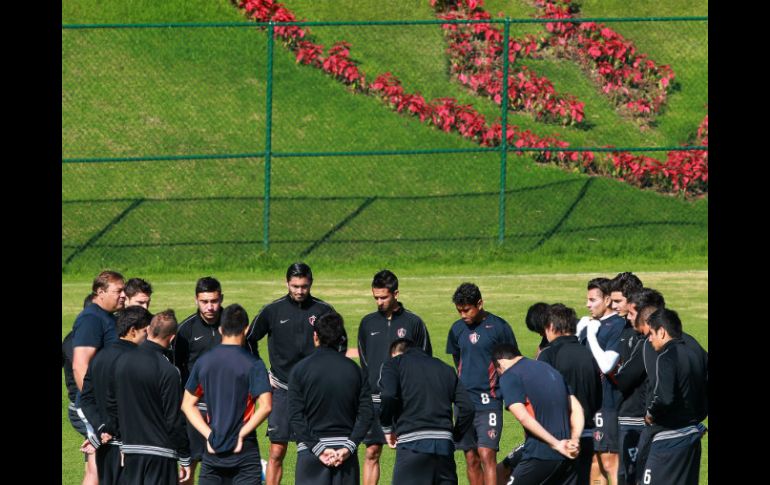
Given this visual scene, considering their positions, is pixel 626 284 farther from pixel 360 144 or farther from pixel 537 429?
pixel 360 144

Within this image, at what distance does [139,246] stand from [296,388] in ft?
51.7

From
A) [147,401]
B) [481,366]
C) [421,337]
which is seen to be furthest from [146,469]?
[481,366]

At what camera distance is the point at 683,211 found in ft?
90.4

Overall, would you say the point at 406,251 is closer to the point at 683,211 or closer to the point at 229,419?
the point at 683,211

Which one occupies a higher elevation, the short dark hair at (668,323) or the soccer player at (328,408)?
the short dark hair at (668,323)

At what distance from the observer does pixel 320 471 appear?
11.2 m

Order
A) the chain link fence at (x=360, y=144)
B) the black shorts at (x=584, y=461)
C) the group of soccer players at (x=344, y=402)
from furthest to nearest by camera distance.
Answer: the chain link fence at (x=360, y=144), the black shorts at (x=584, y=461), the group of soccer players at (x=344, y=402)

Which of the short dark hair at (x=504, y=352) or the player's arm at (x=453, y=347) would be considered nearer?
the short dark hair at (x=504, y=352)

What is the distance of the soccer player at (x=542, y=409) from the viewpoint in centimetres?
1119

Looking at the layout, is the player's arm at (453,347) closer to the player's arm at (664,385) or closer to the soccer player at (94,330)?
the player's arm at (664,385)

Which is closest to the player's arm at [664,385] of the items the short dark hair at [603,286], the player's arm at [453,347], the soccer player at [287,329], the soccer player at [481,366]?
the short dark hair at [603,286]

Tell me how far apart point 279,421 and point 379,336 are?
51.5 inches

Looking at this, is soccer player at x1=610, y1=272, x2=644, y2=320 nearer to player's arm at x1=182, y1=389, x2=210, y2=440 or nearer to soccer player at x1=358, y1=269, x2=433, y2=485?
soccer player at x1=358, y1=269, x2=433, y2=485

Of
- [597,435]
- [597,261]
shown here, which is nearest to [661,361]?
[597,435]
